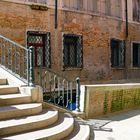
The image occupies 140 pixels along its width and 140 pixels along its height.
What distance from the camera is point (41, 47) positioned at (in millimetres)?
14500

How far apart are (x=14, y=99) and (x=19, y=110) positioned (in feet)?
2.20

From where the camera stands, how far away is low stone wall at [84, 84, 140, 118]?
1006 cm

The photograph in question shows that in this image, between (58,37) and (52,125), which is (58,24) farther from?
(52,125)

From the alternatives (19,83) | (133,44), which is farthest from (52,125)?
(133,44)

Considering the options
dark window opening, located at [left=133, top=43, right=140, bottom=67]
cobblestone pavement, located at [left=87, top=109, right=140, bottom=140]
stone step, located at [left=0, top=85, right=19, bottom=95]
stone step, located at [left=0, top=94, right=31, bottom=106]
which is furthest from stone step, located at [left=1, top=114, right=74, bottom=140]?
dark window opening, located at [left=133, top=43, right=140, bottom=67]

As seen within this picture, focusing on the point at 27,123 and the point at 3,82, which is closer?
the point at 27,123

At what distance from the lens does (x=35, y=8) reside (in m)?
14.1

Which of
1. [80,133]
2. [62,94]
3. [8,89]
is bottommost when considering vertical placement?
[80,133]

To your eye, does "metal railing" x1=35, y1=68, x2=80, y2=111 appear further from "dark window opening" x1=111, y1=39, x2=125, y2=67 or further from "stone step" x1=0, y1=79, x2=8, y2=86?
"dark window opening" x1=111, y1=39, x2=125, y2=67

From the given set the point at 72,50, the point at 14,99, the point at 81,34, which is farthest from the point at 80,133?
the point at 81,34

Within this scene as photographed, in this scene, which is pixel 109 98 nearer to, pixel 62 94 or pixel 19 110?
pixel 62 94

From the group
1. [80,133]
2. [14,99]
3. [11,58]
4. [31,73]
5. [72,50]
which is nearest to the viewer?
[80,133]

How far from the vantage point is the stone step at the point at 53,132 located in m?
6.38

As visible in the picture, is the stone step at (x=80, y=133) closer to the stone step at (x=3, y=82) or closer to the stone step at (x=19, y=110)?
the stone step at (x=19, y=110)
